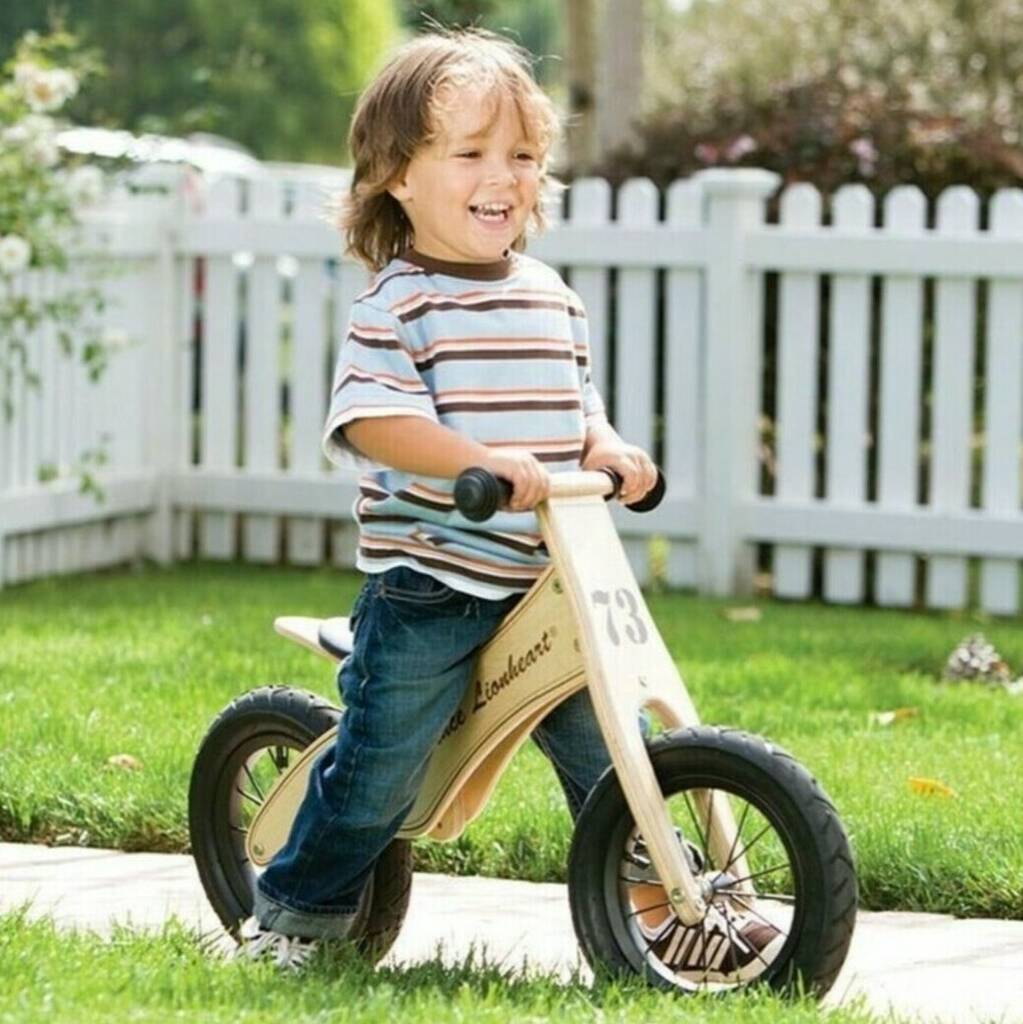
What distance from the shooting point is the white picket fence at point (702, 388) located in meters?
8.52

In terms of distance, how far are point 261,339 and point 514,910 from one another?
199 inches

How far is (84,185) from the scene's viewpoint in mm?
8555

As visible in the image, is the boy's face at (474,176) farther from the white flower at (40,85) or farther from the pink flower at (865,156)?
the pink flower at (865,156)

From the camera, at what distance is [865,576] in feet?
29.4

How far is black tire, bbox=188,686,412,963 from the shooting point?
4.21m

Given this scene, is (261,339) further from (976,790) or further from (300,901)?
(300,901)

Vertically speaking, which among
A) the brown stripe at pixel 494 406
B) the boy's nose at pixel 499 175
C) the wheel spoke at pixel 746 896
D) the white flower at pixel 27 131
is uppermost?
the white flower at pixel 27 131

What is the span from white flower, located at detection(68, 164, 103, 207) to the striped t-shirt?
476 centimetres

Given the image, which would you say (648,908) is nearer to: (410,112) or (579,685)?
(579,685)

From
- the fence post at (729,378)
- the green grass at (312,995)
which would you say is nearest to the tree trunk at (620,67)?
the fence post at (729,378)

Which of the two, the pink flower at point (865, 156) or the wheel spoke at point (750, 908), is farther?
the pink flower at point (865, 156)

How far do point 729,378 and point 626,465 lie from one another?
4790 millimetres

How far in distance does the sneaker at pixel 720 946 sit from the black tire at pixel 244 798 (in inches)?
21.1

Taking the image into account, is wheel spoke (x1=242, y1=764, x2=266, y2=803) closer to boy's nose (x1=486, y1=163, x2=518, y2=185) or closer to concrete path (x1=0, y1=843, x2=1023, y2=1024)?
concrete path (x1=0, y1=843, x2=1023, y2=1024)
